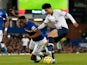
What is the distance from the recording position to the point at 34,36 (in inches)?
631

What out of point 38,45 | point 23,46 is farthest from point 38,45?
point 23,46

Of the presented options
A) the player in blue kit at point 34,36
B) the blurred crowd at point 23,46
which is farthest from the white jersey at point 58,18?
the blurred crowd at point 23,46

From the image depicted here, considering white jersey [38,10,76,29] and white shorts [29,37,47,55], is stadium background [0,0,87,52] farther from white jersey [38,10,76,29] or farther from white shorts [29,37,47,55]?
white jersey [38,10,76,29]

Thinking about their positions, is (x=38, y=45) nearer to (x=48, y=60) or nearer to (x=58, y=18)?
(x=48, y=60)

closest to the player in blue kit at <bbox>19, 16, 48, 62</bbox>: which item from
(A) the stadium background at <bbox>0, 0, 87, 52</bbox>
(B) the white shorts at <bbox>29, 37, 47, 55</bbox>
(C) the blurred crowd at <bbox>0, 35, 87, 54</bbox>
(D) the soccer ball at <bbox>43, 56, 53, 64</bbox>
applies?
(B) the white shorts at <bbox>29, 37, 47, 55</bbox>

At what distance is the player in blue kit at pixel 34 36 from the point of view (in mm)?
15938

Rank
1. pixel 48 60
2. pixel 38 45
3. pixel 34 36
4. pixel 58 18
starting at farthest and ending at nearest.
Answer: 1. pixel 38 45
2. pixel 58 18
3. pixel 48 60
4. pixel 34 36

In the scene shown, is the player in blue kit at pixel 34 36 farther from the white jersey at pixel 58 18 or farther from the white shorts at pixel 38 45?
the white jersey at pixel 58 18

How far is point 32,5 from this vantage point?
113 feet

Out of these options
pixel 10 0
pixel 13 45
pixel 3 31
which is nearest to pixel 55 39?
pixel 3 31

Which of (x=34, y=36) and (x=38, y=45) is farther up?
(x=34, y=36)

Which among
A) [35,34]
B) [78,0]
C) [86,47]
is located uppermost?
[35,34]

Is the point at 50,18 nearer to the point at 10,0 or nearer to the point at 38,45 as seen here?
the point at 38,45

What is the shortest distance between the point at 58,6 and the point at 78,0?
12.0ft
